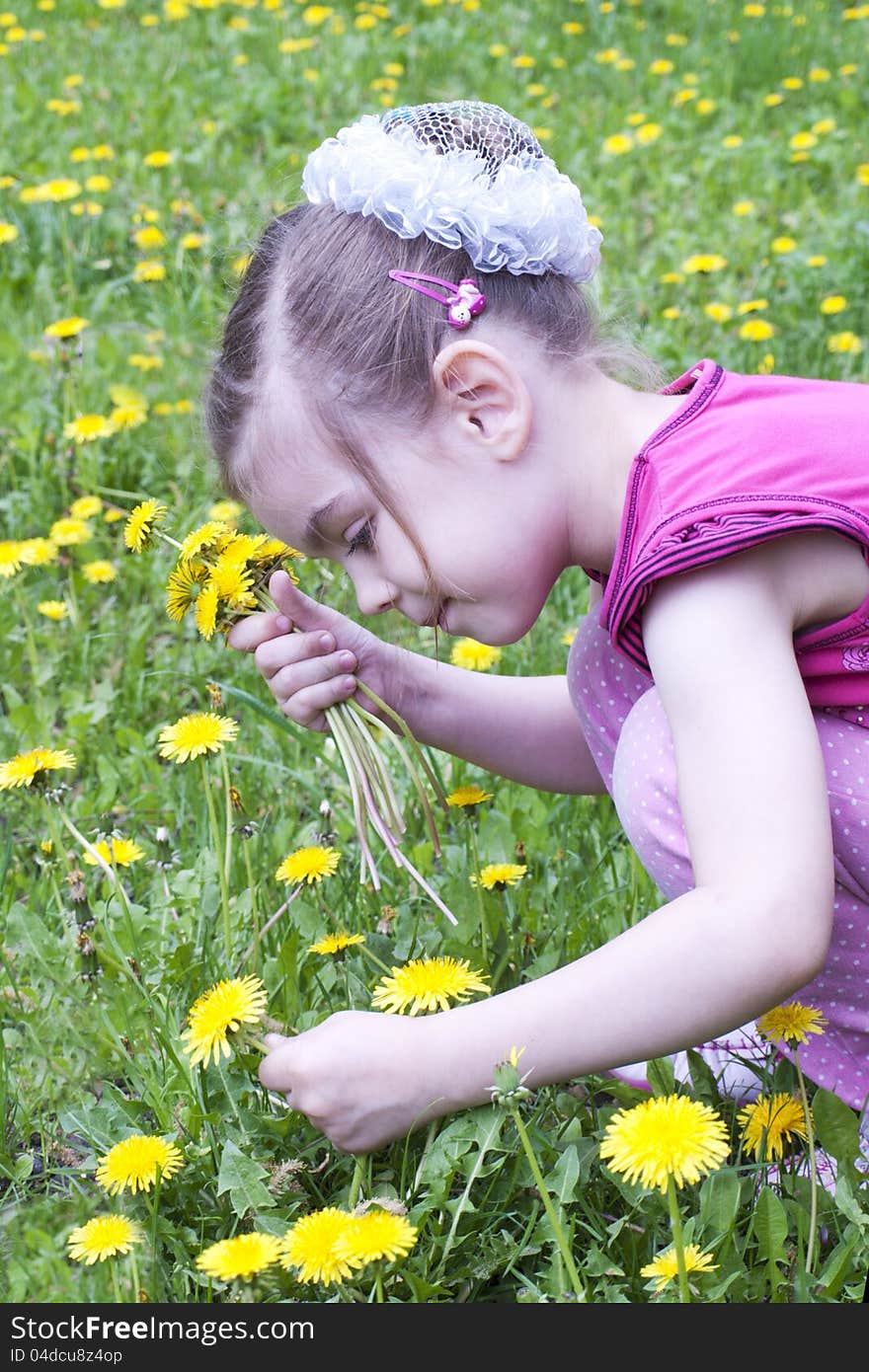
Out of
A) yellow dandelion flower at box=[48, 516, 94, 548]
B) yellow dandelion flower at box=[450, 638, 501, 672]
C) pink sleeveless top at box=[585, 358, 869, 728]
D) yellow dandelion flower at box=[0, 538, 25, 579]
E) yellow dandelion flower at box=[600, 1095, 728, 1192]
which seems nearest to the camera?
yellow dandelion flower at box=[600, 1095, 728, 1192]

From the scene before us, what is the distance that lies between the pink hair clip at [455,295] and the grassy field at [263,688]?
1.45ft

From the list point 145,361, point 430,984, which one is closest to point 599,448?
point 430,984

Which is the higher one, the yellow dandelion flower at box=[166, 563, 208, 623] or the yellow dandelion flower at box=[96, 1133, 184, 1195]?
the yellow dandelion flower at box=[166, 563, 208, 623]

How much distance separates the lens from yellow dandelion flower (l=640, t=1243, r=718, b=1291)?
3.43 ft

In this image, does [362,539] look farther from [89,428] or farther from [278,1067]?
[89,428]

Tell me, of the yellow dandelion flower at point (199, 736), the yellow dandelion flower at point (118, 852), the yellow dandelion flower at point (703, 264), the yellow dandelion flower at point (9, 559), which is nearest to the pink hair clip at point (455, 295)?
the yellow dandelion flower at point (199, 736)

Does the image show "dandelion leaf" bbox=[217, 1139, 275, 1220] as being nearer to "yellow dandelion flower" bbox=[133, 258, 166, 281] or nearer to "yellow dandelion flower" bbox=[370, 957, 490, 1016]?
"yellow dandelion flower" bbox=[370, 957, 490, 1016]

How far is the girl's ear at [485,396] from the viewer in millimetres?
1203

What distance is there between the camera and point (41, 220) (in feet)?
10.5

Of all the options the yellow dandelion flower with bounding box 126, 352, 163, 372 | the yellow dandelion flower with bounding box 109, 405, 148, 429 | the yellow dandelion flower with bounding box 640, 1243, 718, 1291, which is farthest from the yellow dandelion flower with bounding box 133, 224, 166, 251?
the yellow dandelion flower with bounding box 640, 1243, 718, 1291

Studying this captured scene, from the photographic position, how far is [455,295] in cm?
123

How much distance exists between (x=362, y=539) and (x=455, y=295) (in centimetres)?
21

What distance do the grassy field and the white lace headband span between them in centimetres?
35

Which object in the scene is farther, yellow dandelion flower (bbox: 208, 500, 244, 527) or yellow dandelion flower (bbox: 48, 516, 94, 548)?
yellow dandelion flower (bbox: 208, 500, 244, 527)
